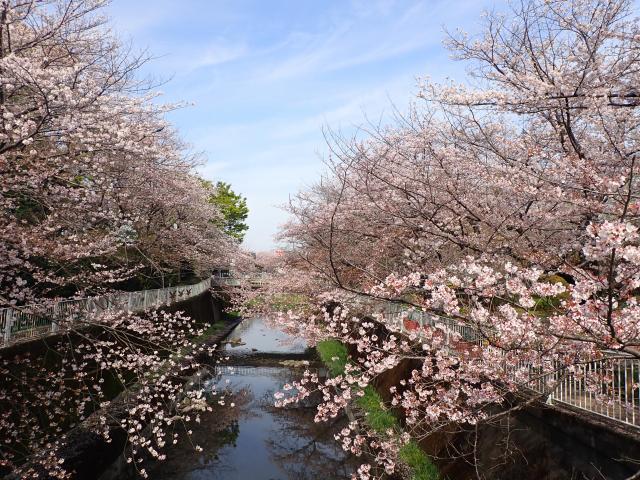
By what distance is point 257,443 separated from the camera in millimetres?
12633

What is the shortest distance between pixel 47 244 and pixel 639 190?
30.8ft

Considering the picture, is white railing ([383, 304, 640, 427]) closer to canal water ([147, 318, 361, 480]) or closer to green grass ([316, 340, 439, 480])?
green grass ([316, 340, 439, 480])

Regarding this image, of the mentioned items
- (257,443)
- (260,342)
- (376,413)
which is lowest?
(260,342)

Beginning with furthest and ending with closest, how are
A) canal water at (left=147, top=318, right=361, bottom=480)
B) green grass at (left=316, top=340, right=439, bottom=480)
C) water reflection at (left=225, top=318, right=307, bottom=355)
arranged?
water reflection at (left=225, top=318, right=307, bottom=355)
canal water at (left=147, top=318, right=361, bottom=480)
green grass at (left=316, top=340, right=439, bottom=480)

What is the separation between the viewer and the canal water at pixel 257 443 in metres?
10.6

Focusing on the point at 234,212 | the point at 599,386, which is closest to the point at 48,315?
the point at 599,386

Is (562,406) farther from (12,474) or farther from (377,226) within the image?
(12,474)

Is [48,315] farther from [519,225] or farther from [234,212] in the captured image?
[234,212]

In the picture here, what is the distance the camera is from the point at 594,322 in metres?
4.21

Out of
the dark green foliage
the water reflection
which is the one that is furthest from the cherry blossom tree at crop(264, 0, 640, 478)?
the dark green foliage

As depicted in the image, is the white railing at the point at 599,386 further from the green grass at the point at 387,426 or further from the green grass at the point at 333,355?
the green grass at the point at 333,355

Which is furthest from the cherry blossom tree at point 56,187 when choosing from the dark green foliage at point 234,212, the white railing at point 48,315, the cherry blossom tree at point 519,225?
the dark green foliage at point 234,212

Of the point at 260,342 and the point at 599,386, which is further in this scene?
the point at 260,342

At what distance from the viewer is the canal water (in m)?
10.6
